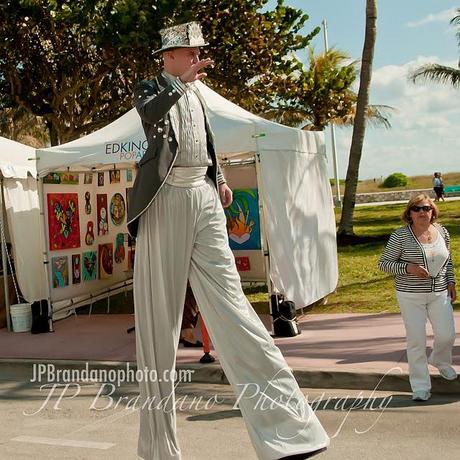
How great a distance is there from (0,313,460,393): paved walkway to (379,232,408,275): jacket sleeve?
106 cm

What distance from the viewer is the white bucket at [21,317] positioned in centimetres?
1099

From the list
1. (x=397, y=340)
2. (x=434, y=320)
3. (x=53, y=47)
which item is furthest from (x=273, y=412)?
(x=53, y=47)

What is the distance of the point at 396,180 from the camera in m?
67.6

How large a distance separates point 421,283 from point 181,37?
3.17 metres

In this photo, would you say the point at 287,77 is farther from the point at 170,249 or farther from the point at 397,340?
the point at 170,249

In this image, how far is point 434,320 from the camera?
6.18 m

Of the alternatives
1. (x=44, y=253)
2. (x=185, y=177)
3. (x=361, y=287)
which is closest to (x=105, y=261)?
(x=44, y=253)

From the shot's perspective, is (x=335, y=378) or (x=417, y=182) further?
(x=417, y=182)

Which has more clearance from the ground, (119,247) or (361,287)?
(119,247)

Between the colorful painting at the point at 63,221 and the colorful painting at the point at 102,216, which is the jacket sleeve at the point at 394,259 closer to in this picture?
the colorful painting at the point at 63,221

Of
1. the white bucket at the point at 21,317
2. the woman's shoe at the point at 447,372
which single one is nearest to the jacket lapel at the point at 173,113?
the woman's shoe at the point at 447,372

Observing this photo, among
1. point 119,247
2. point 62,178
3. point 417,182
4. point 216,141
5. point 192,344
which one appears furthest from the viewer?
point 417,182

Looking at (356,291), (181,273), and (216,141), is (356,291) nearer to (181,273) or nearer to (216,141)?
(216,141)

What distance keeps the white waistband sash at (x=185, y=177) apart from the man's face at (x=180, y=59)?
497 millimetres
